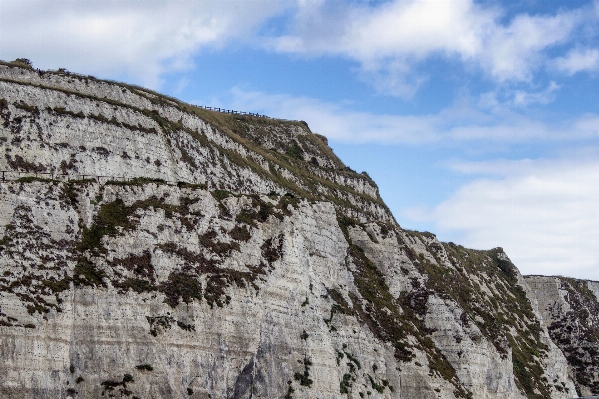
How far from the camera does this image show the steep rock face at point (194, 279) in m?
69.8

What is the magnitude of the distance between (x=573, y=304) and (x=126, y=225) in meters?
89.0

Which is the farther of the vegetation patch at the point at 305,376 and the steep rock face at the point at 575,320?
the steep rock face at the point at 575,320

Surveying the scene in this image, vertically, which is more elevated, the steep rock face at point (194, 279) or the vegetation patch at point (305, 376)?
the steep rock face at point (194, 279)

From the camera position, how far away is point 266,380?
79125 millimetres

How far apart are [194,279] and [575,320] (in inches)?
3232

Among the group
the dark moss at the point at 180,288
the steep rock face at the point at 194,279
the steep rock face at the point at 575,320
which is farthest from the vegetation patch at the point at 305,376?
the steep rock face at the point at 575,320

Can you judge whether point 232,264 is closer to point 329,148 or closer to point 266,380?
point 266,380

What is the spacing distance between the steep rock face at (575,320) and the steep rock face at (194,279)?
17454 millimetres

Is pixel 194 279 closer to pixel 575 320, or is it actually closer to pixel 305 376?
pixel 305 376

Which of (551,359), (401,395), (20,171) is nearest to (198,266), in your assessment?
(20,171)

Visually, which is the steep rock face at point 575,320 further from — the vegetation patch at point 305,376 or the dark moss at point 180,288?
the dark moss at point 180,288

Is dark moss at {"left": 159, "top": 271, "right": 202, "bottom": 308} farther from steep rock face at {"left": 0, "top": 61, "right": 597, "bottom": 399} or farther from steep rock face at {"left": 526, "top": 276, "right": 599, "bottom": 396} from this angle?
steep rock face at {"left": 526, "top": 276, "right": 599, "bottom": 396}

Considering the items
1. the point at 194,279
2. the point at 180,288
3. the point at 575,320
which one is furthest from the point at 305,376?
the point at 575,320

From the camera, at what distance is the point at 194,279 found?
255 feet
